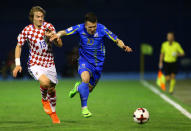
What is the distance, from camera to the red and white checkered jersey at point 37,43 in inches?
334

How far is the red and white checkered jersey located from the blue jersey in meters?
0.55

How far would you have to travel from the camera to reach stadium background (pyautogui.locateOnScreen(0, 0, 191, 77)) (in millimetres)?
30250

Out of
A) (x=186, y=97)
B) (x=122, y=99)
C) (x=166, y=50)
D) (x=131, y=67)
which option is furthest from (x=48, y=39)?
(x=131, y=67)

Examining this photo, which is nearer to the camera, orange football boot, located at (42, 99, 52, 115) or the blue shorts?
orange football boot, located at (42, 99, 52, 115)

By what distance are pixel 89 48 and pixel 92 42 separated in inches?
5.1

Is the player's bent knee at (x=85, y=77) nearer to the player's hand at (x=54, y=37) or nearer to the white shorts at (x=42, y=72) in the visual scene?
the white shorts at (x=42, y=72)

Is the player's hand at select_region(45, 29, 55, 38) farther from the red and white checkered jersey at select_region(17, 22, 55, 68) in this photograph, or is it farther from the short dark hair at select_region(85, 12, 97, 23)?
the short dark hair at select_region(85, 12, 97, 23)

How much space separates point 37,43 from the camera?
8477mm

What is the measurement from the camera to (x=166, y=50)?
16.5 metres

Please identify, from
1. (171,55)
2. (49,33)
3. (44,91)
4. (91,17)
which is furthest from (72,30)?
(171,55)

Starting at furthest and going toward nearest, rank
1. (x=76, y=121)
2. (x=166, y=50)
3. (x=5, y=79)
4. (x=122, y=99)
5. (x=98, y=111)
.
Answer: (x=5, y=79)
(x=166, y=50)
(x=122, y=99)
(x=98, y=111)
(x=76, y=121)

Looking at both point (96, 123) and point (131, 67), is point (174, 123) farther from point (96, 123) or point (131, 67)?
point (131, 67)

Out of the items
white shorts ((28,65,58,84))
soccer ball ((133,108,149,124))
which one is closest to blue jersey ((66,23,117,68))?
white shorts ((28,65,58,84))

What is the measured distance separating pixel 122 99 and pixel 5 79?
13004 mm
